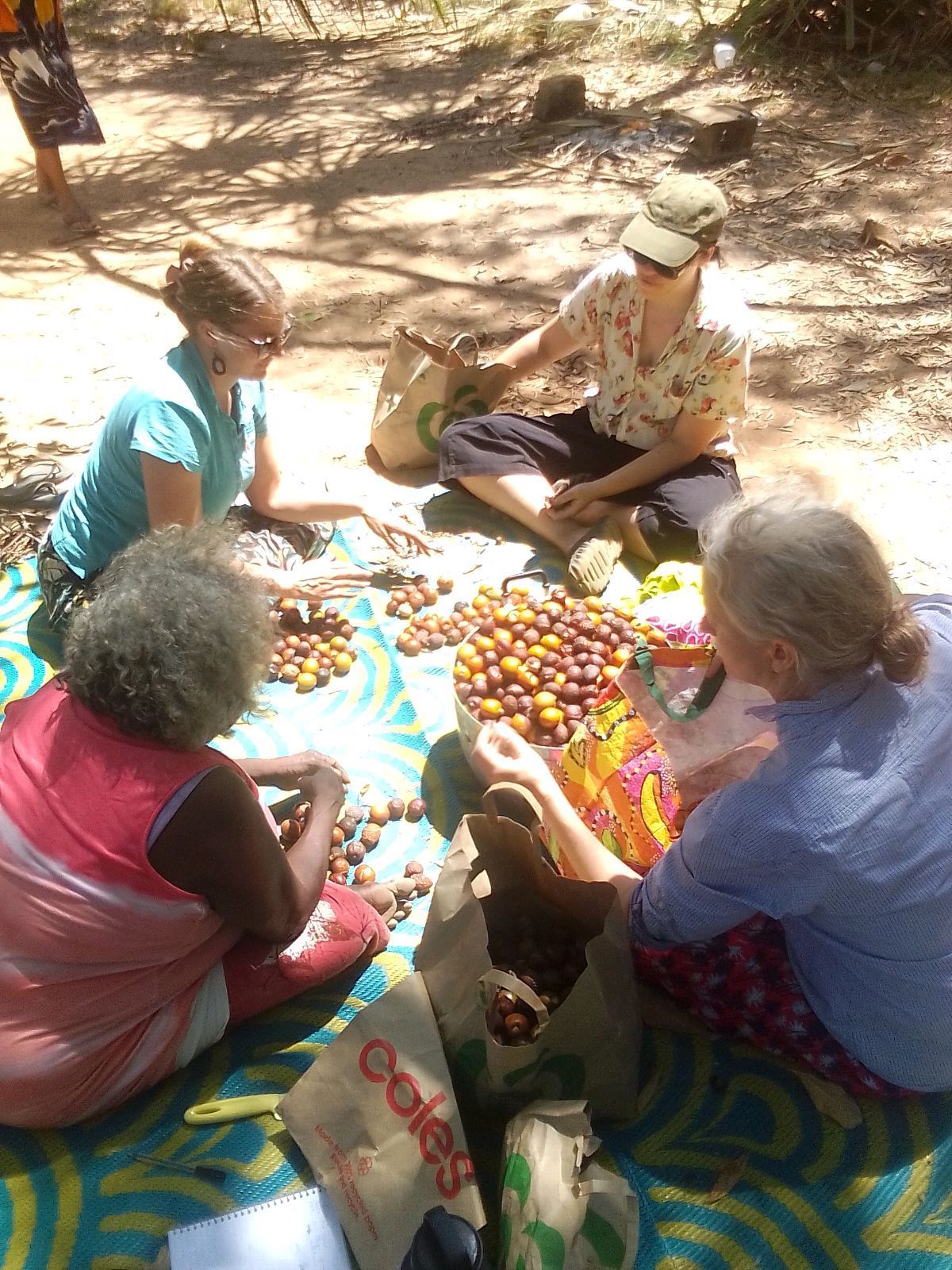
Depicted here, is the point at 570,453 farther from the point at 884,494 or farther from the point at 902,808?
the point at 902,808

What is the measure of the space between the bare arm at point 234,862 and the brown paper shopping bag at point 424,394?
231cm

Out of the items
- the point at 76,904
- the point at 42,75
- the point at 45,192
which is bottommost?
the point at 76,904

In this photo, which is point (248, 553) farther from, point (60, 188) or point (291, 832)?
point (60, 188)

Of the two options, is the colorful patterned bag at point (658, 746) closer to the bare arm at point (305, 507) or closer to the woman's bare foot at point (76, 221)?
the bare arm at point (305, 507)

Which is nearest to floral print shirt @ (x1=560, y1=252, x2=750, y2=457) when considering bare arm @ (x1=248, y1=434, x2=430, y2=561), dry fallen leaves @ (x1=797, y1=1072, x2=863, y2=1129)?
bare arm @ (x1=248, y1=434, x2=430, y2=561)

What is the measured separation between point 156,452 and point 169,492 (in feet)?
0.42

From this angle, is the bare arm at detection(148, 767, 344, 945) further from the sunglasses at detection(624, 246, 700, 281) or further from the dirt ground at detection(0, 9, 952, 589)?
the dirt ground at detection(0, 9, 952, 589)

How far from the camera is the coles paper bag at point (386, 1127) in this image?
1769 millimetres

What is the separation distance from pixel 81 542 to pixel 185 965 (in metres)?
1.54

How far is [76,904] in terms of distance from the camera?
1.73 m

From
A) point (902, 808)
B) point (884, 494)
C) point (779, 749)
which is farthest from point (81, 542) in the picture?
point (884, 494)

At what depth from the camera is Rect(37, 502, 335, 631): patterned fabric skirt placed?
305cm

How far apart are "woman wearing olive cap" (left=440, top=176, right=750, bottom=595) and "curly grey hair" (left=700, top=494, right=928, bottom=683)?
163 centimetres

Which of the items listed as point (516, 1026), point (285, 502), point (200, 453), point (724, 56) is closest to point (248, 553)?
point (285, 502)
